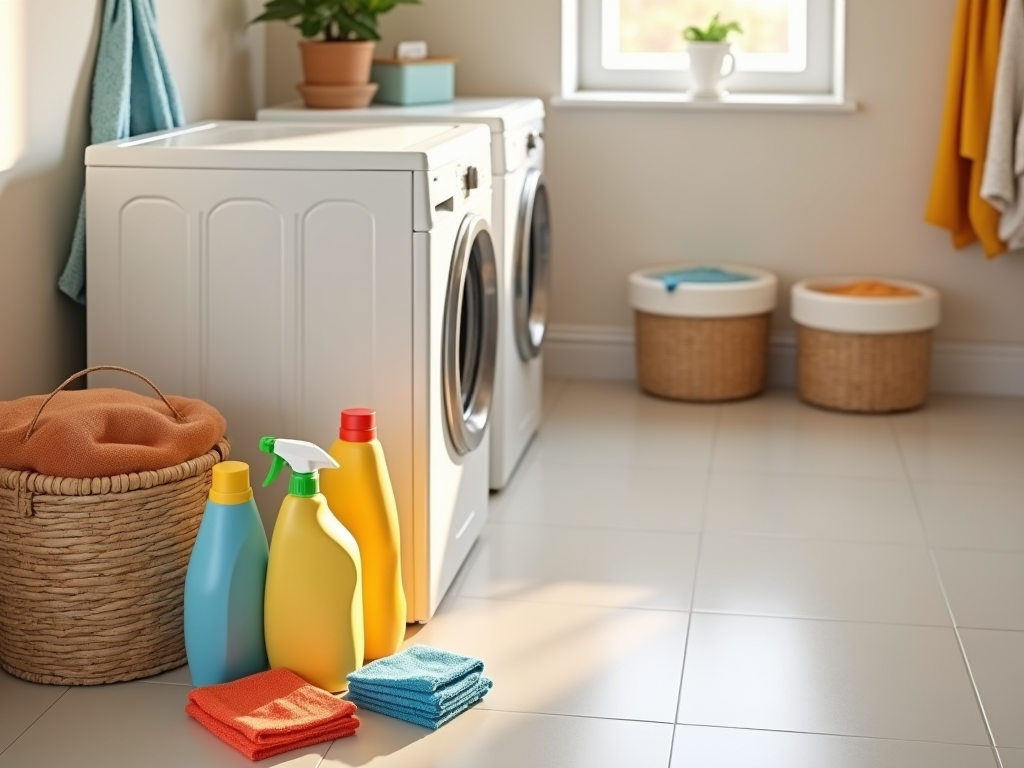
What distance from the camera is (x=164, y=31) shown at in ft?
9.08

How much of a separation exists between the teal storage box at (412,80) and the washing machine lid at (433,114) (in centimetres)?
3

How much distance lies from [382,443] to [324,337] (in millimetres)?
192

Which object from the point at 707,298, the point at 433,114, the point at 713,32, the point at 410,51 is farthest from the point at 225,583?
the point at 713,32

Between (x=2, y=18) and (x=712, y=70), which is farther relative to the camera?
(x=712, y=70)

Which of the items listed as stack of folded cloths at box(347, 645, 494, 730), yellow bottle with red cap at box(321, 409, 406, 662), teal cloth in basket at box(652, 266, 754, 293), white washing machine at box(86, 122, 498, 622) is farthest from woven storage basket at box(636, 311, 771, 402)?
stack of folded cloths at box(347, 645, 494, 730)

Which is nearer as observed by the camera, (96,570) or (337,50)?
(96,570)

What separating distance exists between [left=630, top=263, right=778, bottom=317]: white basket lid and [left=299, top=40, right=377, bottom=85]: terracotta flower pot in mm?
945

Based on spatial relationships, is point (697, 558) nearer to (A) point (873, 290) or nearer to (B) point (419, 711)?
(B) point (419, 711)

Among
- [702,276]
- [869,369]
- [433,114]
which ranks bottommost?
[869,369]

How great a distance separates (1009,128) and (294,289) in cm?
207

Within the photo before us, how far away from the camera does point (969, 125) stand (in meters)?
3.44

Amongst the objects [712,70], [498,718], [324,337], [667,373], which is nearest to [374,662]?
[498,718]

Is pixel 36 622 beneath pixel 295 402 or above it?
beneath

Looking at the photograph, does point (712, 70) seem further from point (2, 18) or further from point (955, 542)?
point (2, 18)
